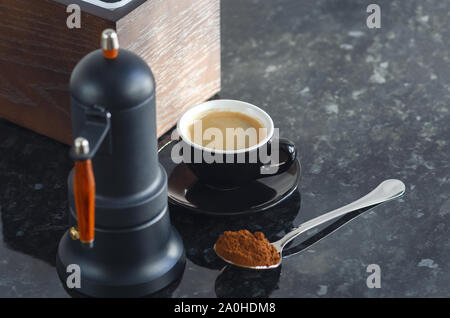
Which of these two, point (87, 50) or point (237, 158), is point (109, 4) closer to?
point (87, 50)

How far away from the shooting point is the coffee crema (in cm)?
131

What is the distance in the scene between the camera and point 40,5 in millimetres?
1310

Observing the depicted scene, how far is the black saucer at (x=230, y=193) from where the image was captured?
1272mm

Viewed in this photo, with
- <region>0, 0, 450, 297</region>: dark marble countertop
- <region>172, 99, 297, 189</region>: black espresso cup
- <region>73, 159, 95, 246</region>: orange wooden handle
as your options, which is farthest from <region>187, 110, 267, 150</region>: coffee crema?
<region>73, 159, 95, 246</region>: orange wooden handle

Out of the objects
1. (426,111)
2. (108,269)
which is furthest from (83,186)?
(426,111)

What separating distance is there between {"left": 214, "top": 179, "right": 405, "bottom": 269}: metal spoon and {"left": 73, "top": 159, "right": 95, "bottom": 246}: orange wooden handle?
9.6 inches

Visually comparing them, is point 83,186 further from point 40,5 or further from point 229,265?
point 40,5

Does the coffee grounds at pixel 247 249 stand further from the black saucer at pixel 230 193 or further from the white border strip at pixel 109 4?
the white border strip at pixel 109 4

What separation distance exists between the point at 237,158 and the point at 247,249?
135 millimetres

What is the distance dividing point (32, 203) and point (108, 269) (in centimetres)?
25

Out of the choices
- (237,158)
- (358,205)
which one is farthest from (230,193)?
(358,205)

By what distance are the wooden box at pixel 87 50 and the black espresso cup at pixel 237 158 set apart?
0.40 feet

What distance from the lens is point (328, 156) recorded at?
1.42 m

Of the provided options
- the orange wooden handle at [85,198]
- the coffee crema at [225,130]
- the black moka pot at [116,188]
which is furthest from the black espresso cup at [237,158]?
the orange wooden handle at [85,198]
